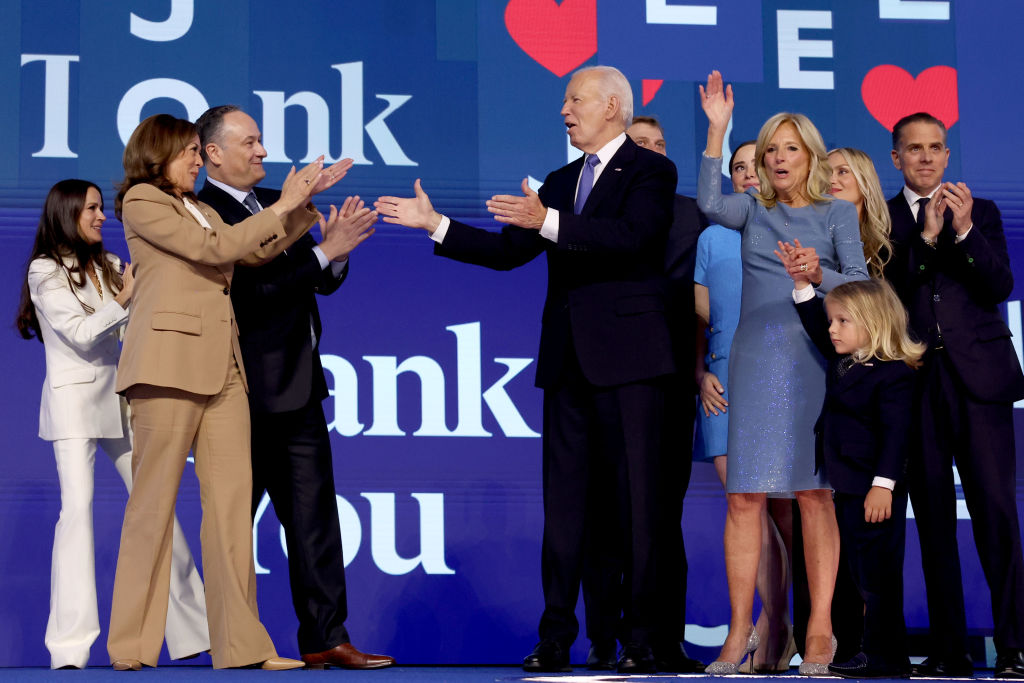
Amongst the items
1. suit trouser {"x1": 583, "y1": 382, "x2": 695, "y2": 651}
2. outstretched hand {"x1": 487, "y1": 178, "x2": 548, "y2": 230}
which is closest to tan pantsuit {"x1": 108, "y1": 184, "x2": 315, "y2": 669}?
outstretched hand {"x1": 487, "y1": 178, "x2": 548, "y2": 230}

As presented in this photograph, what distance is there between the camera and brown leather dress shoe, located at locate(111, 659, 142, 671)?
361 cm

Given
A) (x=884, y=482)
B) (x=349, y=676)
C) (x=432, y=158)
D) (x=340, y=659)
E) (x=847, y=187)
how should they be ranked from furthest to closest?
(x=432, y=158)
(x=847, y=187)
(x=340, y=659)
(x=884, y=482)
(x=349, y=676)

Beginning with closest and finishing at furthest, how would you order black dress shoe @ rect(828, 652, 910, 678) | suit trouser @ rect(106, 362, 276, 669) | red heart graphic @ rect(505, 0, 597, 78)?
black dress shoe @ rect(828, 652, 910, 678) → suit trouser @ rect(106, 362, 276, 669) → red heart graphic @ rect(505, 0, 597, 78)

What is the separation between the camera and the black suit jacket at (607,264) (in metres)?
3.70

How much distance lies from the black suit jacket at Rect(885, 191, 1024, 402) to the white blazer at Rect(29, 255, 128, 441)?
8.00 feet

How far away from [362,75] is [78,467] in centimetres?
194

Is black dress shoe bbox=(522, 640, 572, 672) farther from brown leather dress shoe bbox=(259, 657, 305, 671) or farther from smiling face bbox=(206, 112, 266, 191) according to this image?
smiling face bbox=(206, 112, 266, 191)

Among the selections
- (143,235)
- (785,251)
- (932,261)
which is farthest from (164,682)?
(932,261)

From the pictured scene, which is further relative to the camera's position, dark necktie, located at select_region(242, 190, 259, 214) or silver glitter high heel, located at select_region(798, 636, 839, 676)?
dark necktie, located at select_region(242, 190, 259, 214)

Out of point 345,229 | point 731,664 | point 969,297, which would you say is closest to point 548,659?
point 731,664

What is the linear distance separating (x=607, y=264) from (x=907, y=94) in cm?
226

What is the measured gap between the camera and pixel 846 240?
149 inches

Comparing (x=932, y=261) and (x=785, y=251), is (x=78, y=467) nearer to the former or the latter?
(x=785, y=251)

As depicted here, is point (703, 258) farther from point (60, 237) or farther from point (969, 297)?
point (60, 237)
